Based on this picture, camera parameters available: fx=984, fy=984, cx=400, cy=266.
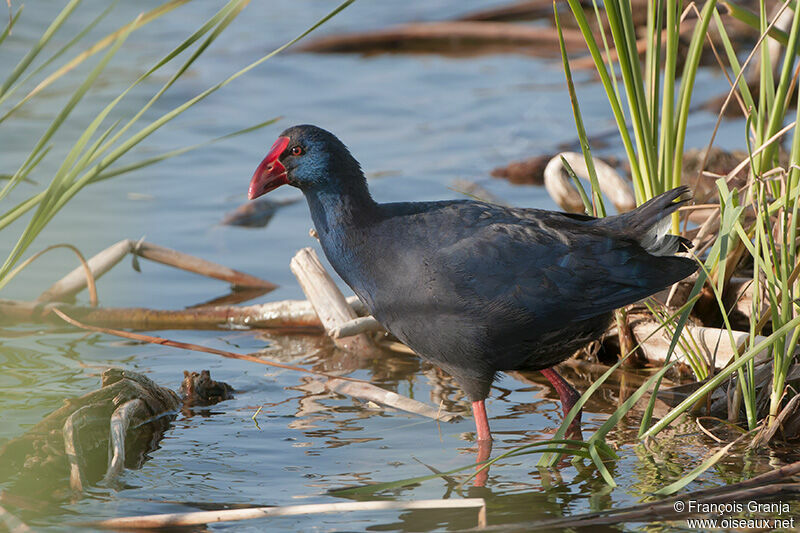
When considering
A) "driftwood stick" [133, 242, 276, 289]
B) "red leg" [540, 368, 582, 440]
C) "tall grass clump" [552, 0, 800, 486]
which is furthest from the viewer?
"driftwood stick" [133, 242, 276, 289]

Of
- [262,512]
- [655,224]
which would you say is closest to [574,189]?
[655,224]

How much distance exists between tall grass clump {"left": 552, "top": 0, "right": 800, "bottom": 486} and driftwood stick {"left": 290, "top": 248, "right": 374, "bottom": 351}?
1.22 m

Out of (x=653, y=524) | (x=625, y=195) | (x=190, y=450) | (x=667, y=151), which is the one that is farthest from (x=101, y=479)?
(x=625, y=195)

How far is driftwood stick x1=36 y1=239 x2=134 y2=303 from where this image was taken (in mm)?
4273

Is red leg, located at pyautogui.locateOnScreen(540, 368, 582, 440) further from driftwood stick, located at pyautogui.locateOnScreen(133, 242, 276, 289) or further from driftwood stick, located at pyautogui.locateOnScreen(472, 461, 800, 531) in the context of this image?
driftwood stick, located at pyautogui.locateOnScreen(133, 242, 276, 289)

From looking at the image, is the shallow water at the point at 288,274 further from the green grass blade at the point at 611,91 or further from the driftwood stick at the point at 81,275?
the green grass blade at the point at 611,91

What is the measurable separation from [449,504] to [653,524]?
620 millimetres

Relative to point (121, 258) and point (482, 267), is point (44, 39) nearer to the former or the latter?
point (482, 267)

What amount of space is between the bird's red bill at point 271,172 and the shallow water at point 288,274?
1.83ft

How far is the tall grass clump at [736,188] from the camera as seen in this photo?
8.91 ft

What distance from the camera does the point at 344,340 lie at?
4.09m

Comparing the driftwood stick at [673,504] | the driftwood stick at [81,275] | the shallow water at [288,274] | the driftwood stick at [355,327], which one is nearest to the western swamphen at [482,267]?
the shallow water at [288,274]

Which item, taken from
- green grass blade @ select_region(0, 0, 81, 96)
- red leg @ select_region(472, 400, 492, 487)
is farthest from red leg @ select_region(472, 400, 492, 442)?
green grass blade @ select_region(0, 0, 81, 96)

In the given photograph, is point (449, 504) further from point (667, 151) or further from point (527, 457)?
point (667, 151)
